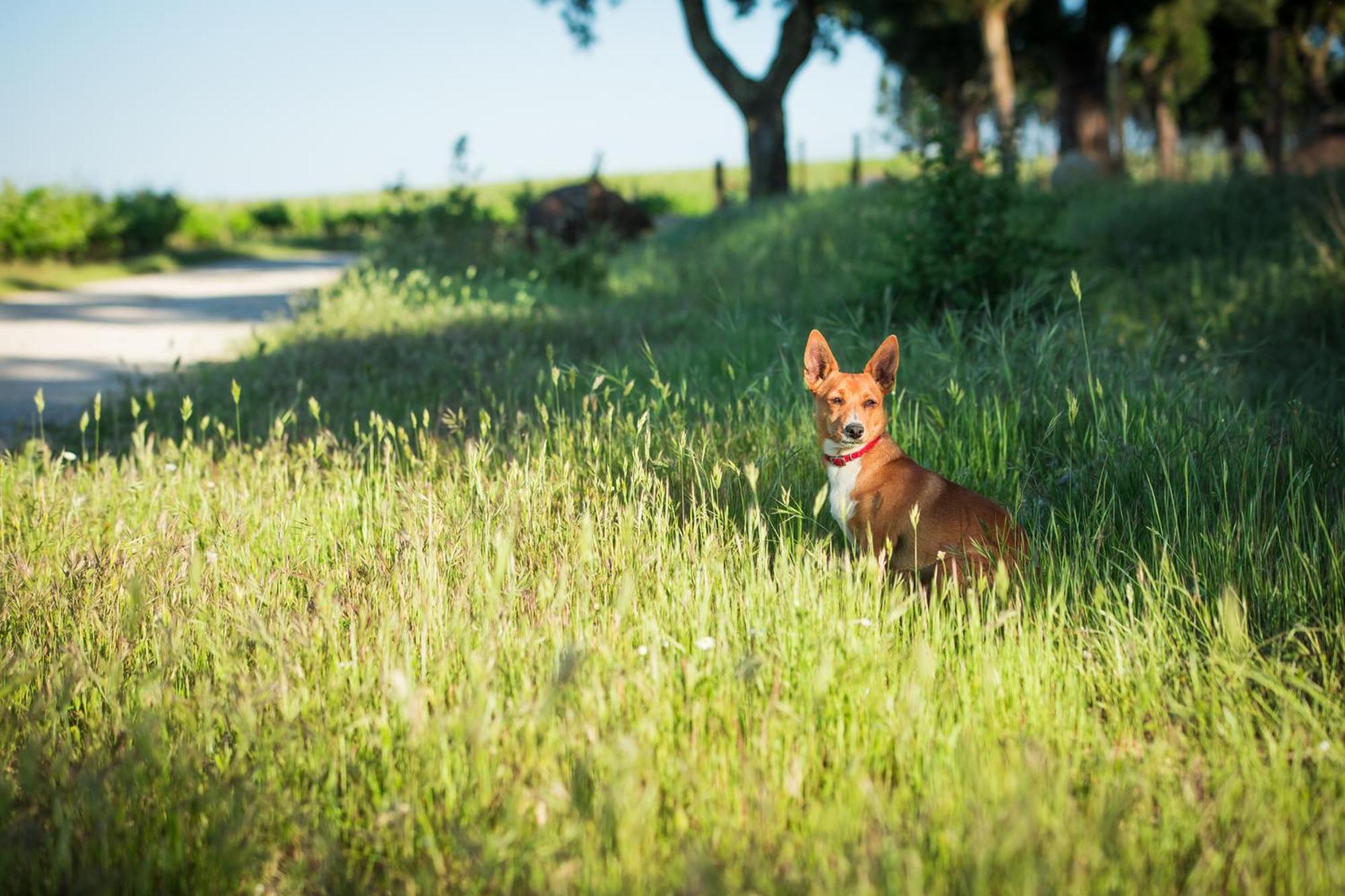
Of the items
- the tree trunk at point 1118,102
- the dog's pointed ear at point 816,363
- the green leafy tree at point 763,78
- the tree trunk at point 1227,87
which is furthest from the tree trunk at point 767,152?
the dog's pointed ear at point 816,363

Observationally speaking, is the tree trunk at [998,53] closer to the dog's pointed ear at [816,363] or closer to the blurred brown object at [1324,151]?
the blurred brown object at [1324,151]

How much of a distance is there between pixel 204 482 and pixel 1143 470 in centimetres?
431

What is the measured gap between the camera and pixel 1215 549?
3.45 meters

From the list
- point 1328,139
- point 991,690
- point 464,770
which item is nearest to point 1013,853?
point 991,690

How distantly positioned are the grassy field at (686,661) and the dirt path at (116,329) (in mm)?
2457

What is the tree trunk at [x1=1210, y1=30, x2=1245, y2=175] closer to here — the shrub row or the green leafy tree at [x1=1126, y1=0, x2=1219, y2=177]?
the green leafy tree at [x1=1126, y1=0, x2=1219, y2=177]

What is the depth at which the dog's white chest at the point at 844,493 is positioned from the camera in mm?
3875

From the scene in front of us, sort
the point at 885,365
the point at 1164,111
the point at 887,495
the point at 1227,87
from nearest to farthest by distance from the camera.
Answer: the point at 887,495, the point at 885,365, the point at 1164,111, the point at 1227,87

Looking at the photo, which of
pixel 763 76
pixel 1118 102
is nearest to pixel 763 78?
pixel 763 76

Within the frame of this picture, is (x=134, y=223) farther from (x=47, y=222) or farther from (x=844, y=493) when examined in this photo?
(x=844, y=493)

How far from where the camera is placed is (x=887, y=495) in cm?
379

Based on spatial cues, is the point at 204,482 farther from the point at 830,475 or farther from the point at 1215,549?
the point at 1215,549

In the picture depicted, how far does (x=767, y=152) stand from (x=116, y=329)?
13.4 m

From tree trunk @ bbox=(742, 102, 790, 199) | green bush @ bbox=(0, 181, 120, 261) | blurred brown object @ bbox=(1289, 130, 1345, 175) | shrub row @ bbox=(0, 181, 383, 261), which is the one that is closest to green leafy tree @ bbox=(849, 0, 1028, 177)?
tree trunk @ bbox=(742, 102, 790, 199)
